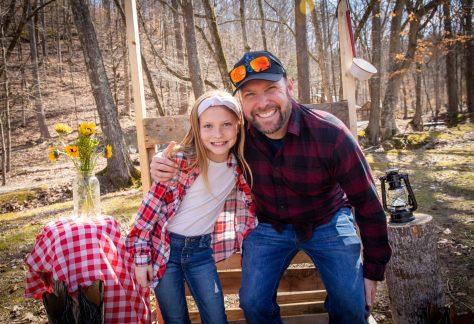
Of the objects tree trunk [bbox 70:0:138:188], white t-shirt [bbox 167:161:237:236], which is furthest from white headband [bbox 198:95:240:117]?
tree trunk [bbox 70:0:138:188]

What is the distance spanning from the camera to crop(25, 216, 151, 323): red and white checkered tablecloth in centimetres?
240

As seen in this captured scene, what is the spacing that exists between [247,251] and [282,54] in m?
24.8

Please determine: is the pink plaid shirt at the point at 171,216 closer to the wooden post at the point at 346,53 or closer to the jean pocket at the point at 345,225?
the jean pocket at the point at 345,225

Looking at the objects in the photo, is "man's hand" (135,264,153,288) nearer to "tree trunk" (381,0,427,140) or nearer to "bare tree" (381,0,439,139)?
"bare tree" (381,0,439,139)

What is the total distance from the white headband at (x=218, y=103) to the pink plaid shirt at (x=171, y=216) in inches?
12.4

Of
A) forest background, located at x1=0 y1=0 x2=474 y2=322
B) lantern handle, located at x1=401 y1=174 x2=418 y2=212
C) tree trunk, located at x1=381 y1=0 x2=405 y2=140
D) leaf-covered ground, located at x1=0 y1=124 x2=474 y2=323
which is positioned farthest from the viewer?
tree trunk, located at x1=381 y1=0 x2=405 y2=140

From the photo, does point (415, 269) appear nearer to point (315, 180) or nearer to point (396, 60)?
point (315, 180)

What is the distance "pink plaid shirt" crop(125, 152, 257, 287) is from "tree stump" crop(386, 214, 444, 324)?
1.15 metres

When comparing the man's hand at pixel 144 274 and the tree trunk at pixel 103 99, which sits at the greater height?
the tree trunk at pixel 103 99

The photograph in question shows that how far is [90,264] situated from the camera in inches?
95.2

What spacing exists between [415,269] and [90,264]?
7.59ft

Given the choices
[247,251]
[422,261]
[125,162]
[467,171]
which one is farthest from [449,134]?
[247,251]

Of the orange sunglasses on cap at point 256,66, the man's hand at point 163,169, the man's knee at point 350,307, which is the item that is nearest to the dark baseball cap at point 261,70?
Answer: the orange sunglasses on cap at point 256,66

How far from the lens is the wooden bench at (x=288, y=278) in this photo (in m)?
2.96
